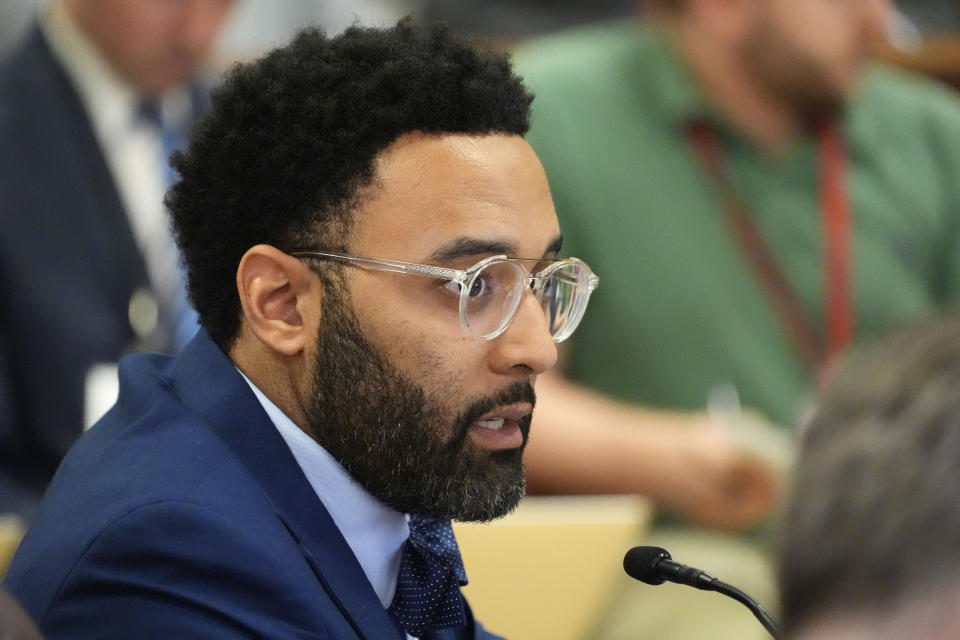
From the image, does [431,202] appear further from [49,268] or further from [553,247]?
[49,268]

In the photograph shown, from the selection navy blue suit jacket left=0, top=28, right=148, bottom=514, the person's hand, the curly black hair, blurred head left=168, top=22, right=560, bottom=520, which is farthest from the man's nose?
navy blue suit jacket left=0, top=28, right=148, bottom=514

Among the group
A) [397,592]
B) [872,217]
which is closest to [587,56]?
[872,217]

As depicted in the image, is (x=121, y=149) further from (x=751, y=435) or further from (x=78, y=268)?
(x=751, y=435)

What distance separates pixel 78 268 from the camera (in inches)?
88.5

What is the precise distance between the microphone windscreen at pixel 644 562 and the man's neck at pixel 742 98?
1481mm

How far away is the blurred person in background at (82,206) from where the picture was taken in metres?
2.16

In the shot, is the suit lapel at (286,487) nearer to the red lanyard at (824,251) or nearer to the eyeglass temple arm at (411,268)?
the eyeglass temple arm at (411,268)

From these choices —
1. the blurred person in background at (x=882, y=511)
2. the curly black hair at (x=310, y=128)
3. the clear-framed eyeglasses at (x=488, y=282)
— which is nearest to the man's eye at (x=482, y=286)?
the clear-framed eyeglasses at (x=488, y=282)

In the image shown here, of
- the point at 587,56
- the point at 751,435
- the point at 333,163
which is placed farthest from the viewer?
the point at 587,56

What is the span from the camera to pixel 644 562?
1130 millimetres

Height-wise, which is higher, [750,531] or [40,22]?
[40,22]

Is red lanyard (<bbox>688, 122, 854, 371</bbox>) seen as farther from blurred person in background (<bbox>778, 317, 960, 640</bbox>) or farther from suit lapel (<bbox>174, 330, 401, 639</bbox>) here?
blurred person in background (<bbox>778, 317, 960, 640</bbox>)

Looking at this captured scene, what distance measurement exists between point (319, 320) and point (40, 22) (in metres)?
1.39

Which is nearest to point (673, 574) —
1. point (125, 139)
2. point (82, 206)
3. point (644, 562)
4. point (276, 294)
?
point (644, 562)
